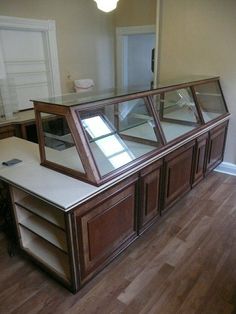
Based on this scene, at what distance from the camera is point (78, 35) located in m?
4.54

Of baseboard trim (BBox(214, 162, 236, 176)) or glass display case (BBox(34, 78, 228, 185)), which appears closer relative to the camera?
glass display case (BBox(34, 78, 228, 185))

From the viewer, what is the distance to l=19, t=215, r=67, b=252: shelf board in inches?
71.1

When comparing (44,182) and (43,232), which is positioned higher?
(44,182)

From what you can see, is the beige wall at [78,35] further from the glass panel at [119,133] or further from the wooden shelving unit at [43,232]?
the wooden shelving unit at [43,232]

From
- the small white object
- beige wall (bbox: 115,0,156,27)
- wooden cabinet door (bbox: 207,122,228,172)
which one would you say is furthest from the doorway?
wooden cabinet door (bbox: 207,122,228,172)

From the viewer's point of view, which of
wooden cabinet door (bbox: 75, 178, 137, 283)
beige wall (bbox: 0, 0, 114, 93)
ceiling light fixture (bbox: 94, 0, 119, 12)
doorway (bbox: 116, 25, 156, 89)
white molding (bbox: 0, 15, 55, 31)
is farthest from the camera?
doorway (bbox: 116, 25, 156, 89)

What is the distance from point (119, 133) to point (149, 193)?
2.12ft

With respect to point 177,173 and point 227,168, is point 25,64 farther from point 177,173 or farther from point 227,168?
point 227,168

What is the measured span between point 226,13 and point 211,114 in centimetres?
120

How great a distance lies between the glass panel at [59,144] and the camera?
1.98 metres

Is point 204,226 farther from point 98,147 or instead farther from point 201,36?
point 201,36

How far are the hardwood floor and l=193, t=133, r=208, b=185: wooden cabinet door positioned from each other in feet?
1.95

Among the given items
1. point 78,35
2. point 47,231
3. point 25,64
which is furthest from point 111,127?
point 78,35

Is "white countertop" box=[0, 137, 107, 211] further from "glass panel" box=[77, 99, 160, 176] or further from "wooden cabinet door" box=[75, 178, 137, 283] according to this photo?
"glass panel" box=[77, 99, 160, 176]
